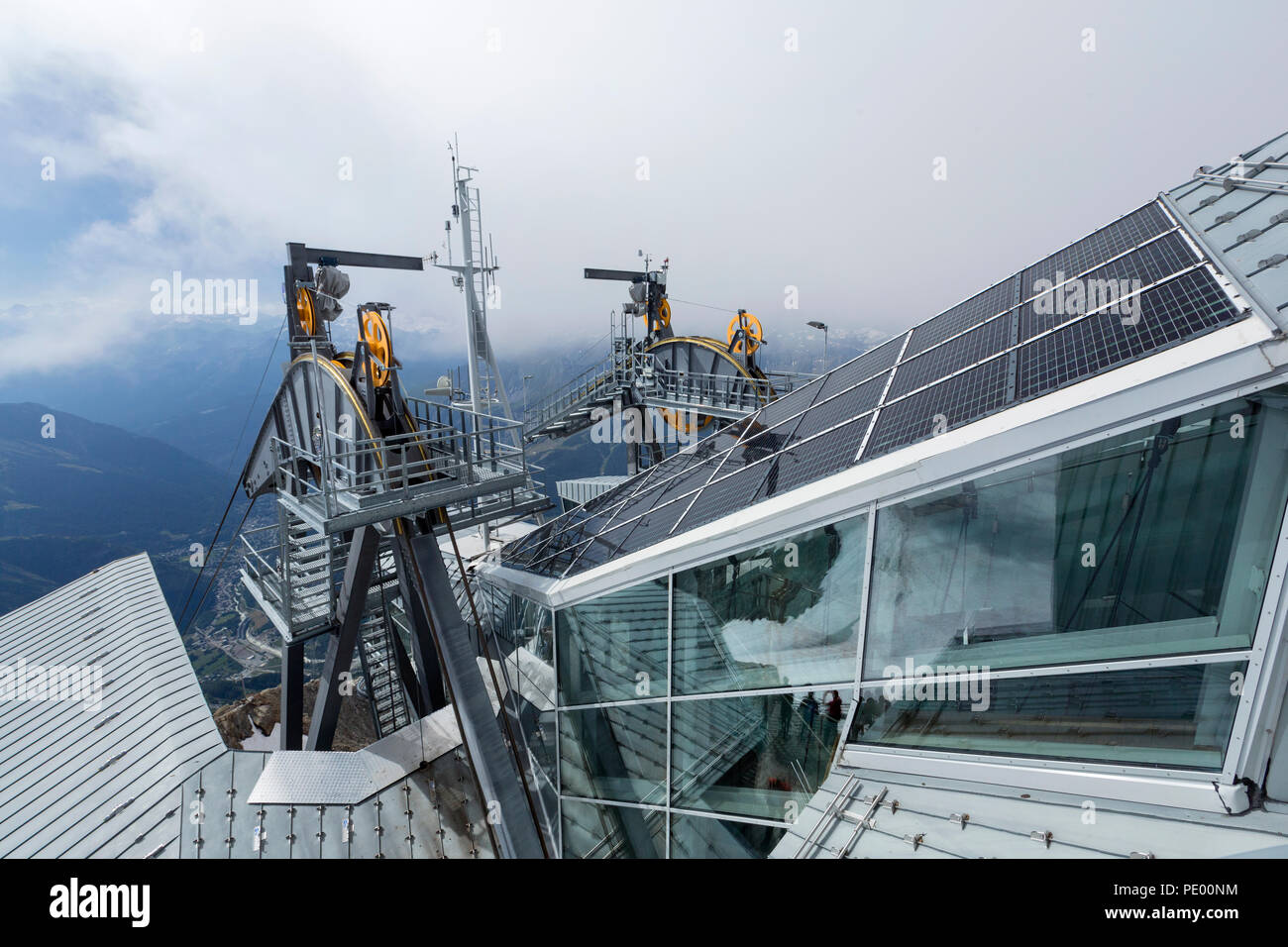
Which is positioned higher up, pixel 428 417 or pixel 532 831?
pixel 428 417

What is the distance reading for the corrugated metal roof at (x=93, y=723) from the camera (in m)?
11.3

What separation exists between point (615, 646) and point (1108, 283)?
9665mm

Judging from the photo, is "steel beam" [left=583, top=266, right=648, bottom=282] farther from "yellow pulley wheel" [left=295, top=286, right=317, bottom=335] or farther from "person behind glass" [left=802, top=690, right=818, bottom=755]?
"person behind glass" [left=802, top=690, right=818, bottom=755]

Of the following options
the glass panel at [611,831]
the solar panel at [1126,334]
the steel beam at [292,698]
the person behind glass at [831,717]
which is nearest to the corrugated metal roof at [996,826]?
the person behind glass at [831,717]

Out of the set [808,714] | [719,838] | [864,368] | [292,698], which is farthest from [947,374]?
[292,698]

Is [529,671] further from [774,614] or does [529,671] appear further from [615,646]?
[774,614]

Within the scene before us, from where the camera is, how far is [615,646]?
10523 millimetres

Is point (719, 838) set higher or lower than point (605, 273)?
lower

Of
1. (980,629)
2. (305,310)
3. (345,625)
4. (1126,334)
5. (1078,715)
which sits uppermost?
(305,310)

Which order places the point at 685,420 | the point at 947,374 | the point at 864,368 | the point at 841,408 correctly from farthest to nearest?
the point at 685,420
the point at 864,368
the point at 841,408
the point at 947,374
